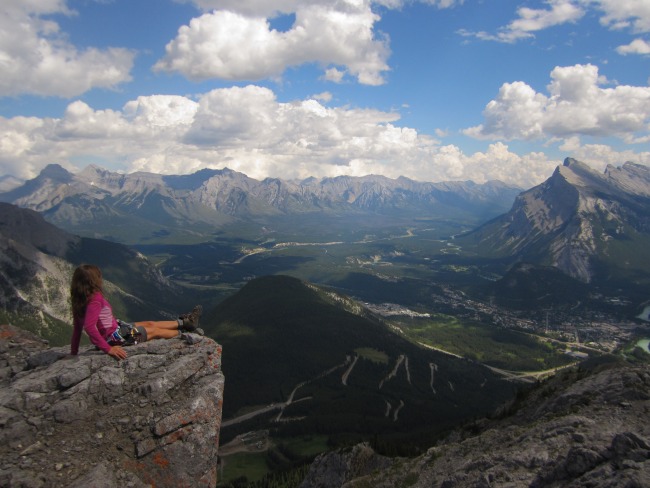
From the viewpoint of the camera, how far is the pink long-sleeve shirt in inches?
805

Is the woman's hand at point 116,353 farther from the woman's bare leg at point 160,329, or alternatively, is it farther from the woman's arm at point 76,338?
the woman's bare leg at point 160,329

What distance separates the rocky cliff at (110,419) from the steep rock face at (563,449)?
16756 mm

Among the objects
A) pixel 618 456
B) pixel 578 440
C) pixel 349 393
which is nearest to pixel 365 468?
pixel 578 440

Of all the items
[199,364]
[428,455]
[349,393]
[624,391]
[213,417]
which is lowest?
[349,393]

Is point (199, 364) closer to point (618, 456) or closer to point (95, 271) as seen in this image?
point (95, 271)

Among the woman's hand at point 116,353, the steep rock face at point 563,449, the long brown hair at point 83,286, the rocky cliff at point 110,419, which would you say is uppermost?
the long brown hair at point 83,286

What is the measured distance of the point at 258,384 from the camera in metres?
193

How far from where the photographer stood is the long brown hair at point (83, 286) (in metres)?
20.6

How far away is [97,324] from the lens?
2120cm

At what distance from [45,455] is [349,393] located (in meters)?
177

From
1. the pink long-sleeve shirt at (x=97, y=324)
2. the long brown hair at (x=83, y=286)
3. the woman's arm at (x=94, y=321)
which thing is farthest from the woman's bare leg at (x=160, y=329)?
the long brown hair at (x=83, y=286)

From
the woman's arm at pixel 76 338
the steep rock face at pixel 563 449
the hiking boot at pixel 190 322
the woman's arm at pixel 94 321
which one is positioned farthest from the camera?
the hiking boot at pixel 190 322

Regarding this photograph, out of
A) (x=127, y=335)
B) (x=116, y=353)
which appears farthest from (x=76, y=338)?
(x=116, y=353)

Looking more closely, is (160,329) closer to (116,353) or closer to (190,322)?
(190,322)
